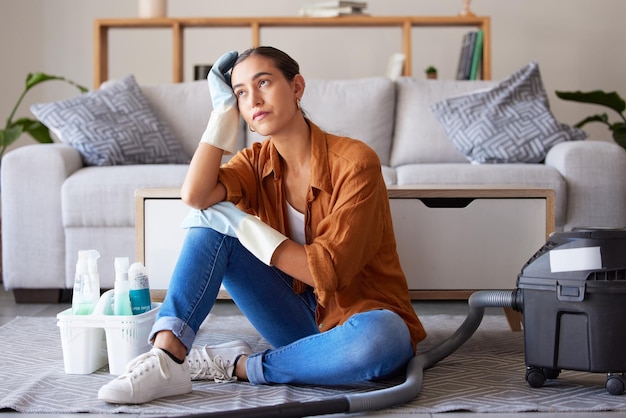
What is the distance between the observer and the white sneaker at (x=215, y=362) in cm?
193

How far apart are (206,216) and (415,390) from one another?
575 millimetres

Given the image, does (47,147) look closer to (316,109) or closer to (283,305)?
(316,109)

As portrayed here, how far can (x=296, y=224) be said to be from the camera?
6.35 ft

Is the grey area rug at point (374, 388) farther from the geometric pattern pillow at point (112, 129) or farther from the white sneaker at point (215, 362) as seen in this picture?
the geometric pattern pillow at point (112, 129)

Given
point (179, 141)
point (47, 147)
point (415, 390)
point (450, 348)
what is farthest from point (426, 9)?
point (415, 390)

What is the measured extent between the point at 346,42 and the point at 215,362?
3173mm

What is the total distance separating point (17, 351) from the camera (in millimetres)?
2330

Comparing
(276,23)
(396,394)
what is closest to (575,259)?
(396,394)

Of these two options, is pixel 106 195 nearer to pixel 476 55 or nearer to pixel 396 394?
pixel 396 394

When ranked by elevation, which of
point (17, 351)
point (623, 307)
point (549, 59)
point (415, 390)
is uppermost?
point (549, 59)

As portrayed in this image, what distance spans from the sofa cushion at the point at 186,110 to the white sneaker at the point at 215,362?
1931 mm

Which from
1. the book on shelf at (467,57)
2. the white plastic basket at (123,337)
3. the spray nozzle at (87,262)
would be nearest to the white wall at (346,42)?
the book on shelf at (467,57)

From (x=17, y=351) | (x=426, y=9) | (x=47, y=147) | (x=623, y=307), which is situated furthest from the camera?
(x=426, y=9)

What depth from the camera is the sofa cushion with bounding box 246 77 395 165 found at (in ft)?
12.4
